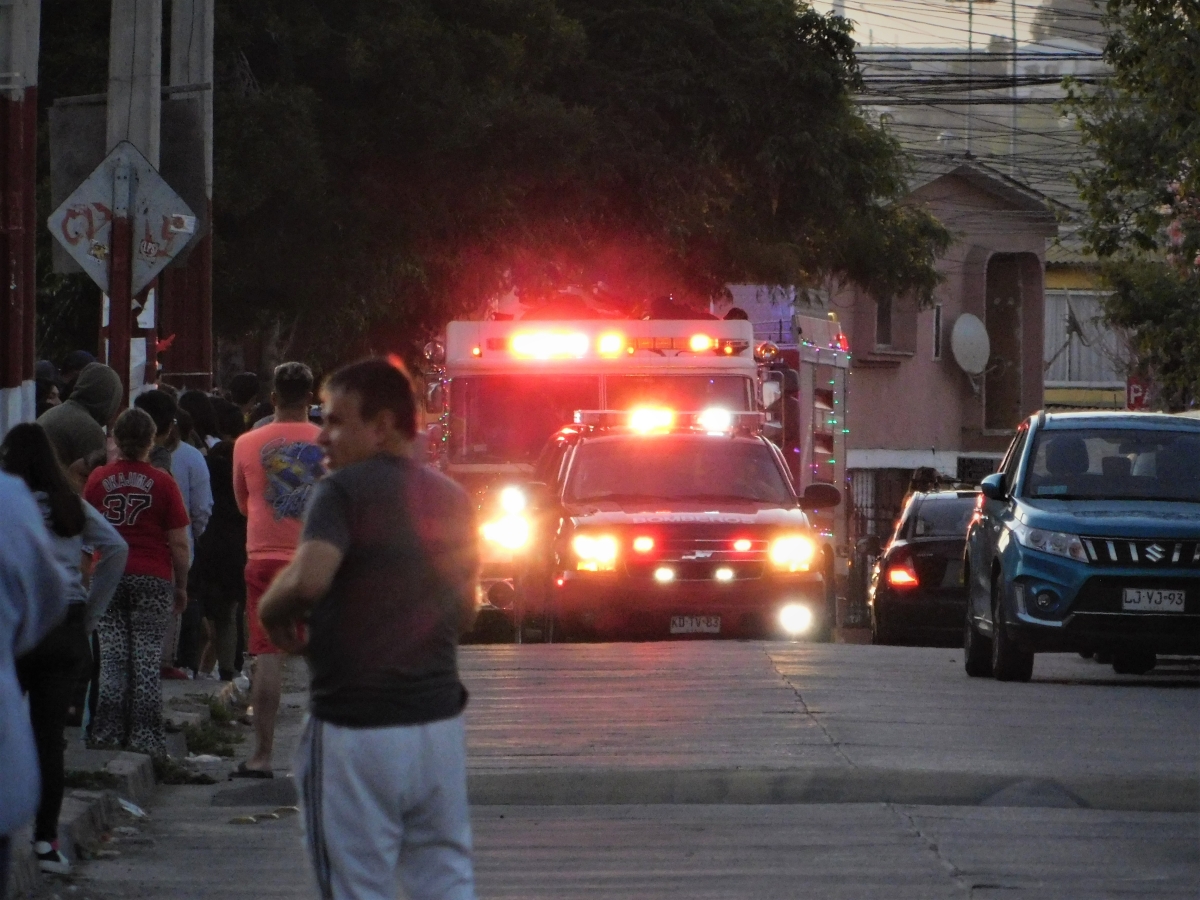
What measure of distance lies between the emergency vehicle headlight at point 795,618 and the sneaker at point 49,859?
9.82m

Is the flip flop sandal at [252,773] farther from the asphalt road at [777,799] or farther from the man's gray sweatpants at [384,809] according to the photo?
the man's gray sweatpants at [384,809]

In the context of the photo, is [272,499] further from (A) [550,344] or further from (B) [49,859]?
(A) [550,344]

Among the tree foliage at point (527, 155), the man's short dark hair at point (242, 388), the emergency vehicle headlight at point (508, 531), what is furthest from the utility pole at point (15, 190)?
the tree foliage at point (527, 155)

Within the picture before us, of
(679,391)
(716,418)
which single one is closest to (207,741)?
(716,418)

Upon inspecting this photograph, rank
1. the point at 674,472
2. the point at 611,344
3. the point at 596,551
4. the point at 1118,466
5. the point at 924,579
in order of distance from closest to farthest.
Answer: the point at 1118,466 < the point at 596,551 < the point at 674,472 < the point at 924,579 < the point at 611,344

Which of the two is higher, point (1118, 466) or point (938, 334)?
point (938, 334)

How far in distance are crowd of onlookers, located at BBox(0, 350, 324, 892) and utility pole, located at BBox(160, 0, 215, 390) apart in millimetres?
4112

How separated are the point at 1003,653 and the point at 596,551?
3398 millimetres

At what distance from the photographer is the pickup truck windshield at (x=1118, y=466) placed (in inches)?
624

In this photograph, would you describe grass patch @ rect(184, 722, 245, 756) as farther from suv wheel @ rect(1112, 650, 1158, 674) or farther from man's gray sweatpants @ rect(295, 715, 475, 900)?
suv wheel @ rect(1112, 650, 1158, 674)

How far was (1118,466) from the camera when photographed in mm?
16078

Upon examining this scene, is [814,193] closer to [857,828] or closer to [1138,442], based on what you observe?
[1138,442]

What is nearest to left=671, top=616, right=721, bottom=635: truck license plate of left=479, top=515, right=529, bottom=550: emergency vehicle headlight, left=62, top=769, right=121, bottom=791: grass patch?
left=479, top=515, right=529, bottom=550: emergency vehicle headlight

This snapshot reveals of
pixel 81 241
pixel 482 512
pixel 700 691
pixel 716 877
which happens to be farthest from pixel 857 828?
pixel 482 512
